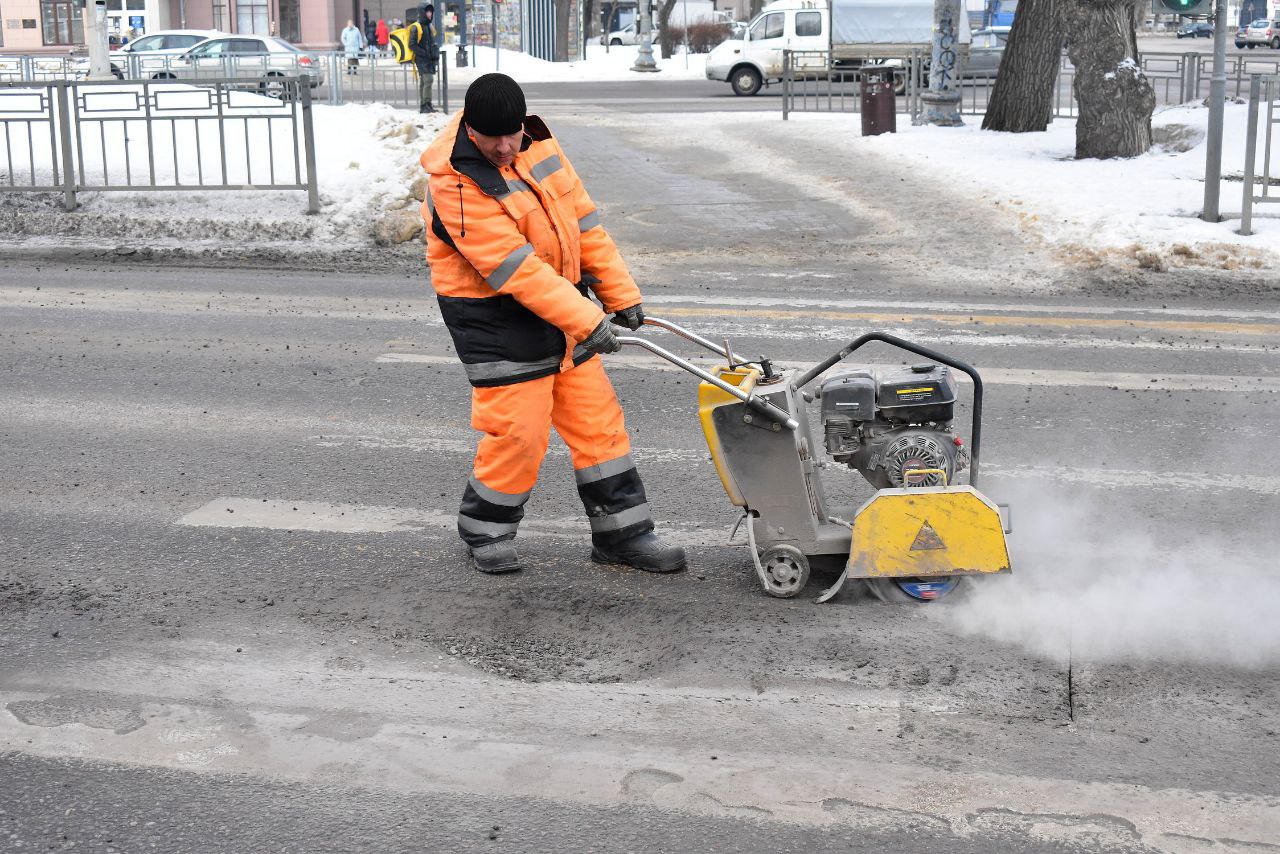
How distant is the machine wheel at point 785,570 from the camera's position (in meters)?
4.52

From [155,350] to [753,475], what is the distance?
4980 millimetres

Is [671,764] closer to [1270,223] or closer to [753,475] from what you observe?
[753,475]

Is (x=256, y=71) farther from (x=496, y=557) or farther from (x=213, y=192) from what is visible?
(x=496, y=557)

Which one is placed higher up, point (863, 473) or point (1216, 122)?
point (1216, 122)

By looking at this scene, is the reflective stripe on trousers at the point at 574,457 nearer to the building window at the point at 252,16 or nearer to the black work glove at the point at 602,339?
the black work glove at the point at 602,339

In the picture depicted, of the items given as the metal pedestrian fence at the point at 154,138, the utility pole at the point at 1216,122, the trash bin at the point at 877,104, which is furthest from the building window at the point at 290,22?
the utility pole at the point at 1216,122

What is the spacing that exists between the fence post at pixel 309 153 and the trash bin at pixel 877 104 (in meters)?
7.62

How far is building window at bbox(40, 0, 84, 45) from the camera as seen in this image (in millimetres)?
50219

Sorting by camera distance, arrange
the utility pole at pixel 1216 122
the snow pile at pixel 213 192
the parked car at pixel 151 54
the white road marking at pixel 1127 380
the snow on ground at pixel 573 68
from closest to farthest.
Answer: the white road marking at pixel 1127 380 < the utility pole at pixel 1216 122 < the snow pile at pixel 213 192 < the parked car at pixel 151 54 < the snow on ground at pixel 573 68

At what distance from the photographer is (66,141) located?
1339 cm

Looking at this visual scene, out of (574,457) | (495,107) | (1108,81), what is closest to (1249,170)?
(1108,81)

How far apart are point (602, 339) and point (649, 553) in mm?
810

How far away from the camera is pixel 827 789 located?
134 inches

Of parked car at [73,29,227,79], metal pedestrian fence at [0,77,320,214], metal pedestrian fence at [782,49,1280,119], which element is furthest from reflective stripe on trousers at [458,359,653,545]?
parked car at [73,29,227,79]
